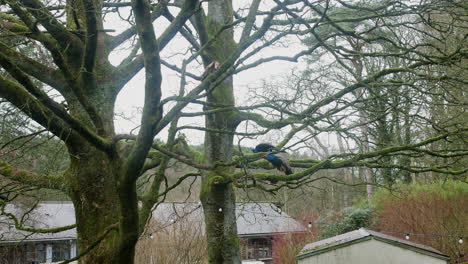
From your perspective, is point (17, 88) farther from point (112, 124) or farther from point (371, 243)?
point (371, 243)

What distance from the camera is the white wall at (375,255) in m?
12.0

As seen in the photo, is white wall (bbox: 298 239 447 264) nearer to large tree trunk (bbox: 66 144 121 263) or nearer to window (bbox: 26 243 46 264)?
large tree trunk (bbox: 66 144 121 263)

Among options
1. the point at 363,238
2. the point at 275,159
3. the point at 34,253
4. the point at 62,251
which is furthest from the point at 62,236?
the point at 275,159

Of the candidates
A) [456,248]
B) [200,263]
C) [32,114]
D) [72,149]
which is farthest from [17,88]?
[456,248]

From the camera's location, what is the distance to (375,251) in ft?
40.2

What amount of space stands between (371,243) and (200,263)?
492 centimetres

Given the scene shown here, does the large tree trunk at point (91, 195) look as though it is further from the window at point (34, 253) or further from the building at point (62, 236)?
the window at point (34, 253)

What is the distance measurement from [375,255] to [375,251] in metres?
0.12

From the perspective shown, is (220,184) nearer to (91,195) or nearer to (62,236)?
(91,195)

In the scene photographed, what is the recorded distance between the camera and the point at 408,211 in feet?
51.1

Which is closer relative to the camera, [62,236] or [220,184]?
[220,184]

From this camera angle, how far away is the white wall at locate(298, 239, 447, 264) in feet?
39.3

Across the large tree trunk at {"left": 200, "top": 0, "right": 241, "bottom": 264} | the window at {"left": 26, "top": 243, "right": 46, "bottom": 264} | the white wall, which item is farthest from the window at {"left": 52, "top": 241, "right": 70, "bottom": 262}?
the large tree trunk at {"left": 200, "top": 0, "right": 241, "bottom": 264}

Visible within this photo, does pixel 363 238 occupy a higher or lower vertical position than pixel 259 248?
higher
